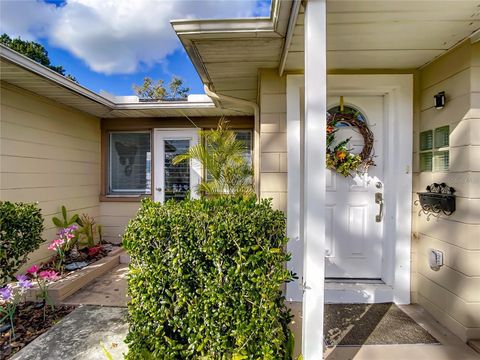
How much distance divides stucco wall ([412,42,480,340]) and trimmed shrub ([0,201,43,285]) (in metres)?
3.90

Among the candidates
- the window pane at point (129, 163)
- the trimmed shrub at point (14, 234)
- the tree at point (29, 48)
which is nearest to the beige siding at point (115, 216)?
the window pane at point (129, 163)

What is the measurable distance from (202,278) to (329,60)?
212 cm

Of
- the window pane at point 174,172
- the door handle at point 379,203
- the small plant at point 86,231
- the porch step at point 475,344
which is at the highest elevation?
the window pane at point 174,172

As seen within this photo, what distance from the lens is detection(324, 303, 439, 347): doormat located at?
199cm

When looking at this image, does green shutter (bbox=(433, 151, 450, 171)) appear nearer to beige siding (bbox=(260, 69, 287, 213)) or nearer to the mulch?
beige siding (bbox=(260, 69, 287, 213))

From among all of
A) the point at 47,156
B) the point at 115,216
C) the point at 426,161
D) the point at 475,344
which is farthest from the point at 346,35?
the point at 115,216

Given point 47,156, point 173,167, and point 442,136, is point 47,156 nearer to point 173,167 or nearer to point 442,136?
point 173,167

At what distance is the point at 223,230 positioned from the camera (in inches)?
60.5

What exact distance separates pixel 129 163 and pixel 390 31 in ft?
14.7

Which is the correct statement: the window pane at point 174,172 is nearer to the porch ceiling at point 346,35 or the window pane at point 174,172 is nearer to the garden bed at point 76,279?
the garden bed at point 76,279

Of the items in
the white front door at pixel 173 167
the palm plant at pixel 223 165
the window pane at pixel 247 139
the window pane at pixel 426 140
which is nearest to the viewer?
the window pane at pixel 426 140

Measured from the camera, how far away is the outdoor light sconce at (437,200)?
6.89 feet

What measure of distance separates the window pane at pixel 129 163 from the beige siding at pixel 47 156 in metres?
0.27

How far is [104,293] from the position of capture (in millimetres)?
2980
